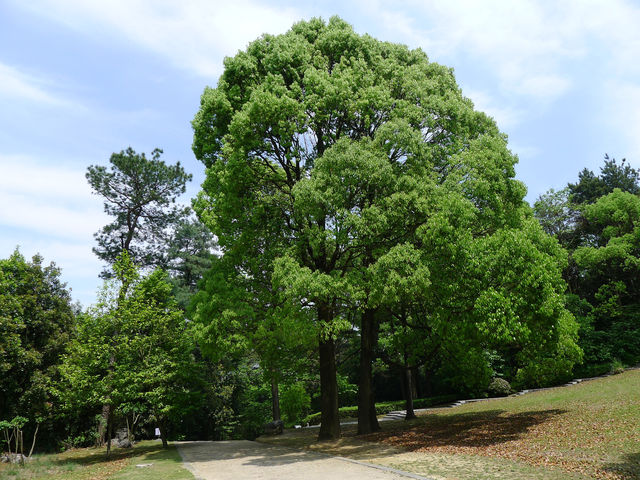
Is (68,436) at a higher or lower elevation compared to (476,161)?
lower

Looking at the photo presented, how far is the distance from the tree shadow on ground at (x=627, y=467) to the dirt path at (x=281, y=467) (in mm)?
3369

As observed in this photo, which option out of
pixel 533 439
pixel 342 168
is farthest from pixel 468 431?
pixel 342 168

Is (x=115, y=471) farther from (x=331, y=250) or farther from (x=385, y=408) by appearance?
(x=385, y=408)

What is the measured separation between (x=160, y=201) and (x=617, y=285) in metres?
33.1

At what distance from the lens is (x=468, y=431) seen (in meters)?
14.1

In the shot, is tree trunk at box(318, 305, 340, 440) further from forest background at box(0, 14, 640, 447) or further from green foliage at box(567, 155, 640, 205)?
green foliage at box(567, 155, 640, 205)

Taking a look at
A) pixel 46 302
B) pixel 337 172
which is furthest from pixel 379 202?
pixel 46 302

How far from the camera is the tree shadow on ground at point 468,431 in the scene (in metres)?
12.4

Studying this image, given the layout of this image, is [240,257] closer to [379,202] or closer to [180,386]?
[379,202]

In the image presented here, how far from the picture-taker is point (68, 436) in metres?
25.6

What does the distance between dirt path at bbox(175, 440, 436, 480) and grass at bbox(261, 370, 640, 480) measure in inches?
25.9

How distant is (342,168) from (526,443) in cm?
881

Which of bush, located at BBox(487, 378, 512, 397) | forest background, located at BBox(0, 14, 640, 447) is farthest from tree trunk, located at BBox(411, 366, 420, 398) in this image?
forest background, located at BBox(0, 14, 640, 447)

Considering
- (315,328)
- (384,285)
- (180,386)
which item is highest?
(384,285)
